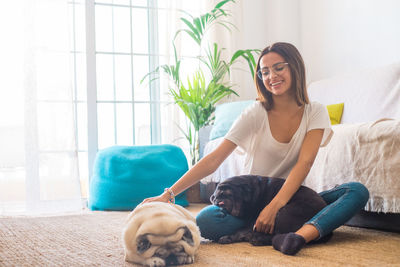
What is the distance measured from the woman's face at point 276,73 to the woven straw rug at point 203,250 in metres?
0.60

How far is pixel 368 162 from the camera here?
1939mm

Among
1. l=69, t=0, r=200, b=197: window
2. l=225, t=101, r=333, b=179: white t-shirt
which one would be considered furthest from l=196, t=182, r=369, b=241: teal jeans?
l=69, t=0, r=200, b=197: window

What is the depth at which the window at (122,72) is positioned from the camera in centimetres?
380

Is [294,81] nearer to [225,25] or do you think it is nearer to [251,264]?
[251,264]

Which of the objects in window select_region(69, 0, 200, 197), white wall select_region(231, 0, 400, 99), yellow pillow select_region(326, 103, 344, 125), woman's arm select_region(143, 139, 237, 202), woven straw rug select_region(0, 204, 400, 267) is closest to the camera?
woven straw rug select_region(0, 204, 400, 267)

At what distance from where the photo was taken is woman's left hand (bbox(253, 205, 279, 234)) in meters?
1.58

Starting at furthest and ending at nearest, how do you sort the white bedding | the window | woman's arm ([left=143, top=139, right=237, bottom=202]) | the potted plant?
the window, the potted plant, the white bedding, woman's arm ([left=143, top=139, right=237, bottom=202])

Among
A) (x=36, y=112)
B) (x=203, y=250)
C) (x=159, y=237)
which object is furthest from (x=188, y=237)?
(x=36, y=112)

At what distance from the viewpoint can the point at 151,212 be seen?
4.40ft

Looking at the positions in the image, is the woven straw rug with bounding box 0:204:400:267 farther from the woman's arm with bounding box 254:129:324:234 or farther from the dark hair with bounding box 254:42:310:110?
the dark hair with bounding box 254:42:310:110

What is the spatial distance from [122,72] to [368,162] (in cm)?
255

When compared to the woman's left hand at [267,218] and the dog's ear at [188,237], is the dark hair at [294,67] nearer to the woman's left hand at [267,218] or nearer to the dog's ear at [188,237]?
the woman's left hand at [267,218]

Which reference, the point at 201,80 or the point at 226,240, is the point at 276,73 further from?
the point at 201,80

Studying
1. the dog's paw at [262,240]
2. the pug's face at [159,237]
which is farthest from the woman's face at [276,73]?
the pug's face at [159,237]
